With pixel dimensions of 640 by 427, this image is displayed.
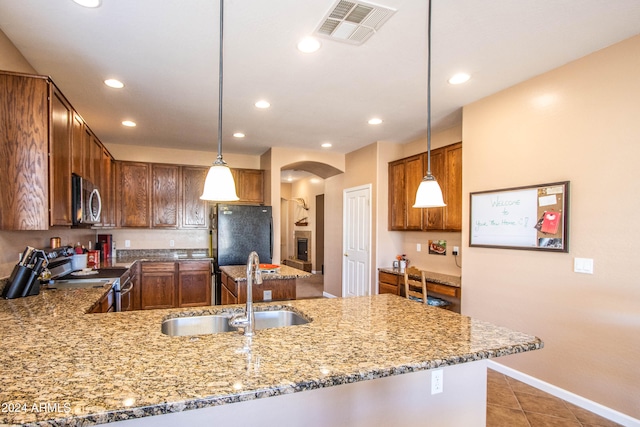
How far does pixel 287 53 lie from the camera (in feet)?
8.37

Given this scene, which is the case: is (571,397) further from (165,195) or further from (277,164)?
(165,195)

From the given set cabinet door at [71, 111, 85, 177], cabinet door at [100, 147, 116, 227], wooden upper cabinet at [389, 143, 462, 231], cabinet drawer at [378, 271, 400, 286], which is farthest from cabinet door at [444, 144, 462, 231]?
cabinet door at [100, 147, 116, 227]

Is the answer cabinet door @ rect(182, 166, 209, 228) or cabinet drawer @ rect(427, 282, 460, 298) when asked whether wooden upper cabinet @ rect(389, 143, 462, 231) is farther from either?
cabinet door @ rect(182, 166, 209, 228)

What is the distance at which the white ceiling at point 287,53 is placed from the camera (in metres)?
2.04

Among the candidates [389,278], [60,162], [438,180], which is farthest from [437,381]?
[389,278]

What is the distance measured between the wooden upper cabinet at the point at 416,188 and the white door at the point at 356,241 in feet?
1.47

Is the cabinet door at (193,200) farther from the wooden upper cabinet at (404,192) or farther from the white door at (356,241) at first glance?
the wooden upper cabinet at (404,192)

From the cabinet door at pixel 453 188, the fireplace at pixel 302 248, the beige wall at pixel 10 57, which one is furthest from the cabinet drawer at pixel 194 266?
the fireplace at pixel 302 248

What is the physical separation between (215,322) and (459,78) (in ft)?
8.74

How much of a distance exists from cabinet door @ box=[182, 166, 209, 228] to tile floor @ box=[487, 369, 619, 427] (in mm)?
4465

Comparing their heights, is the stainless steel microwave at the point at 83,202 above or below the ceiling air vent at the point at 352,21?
below

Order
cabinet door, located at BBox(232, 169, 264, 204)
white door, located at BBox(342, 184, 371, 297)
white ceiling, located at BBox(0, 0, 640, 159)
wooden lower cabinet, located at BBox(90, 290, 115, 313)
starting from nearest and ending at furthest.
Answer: white ceiling, located at BBox(0, 0, 640, 159), wooden lower cabinet, located at BBox(90, 290, 115, 313), white door, located at BBox(342, 184, 371, 297), cabinet door, located at BBox(232, 169, 264, 204)

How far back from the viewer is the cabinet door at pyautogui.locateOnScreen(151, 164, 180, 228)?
5.29 m

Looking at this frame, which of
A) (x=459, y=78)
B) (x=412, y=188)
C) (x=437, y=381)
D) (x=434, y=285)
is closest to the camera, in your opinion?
(x=437, y=381)
